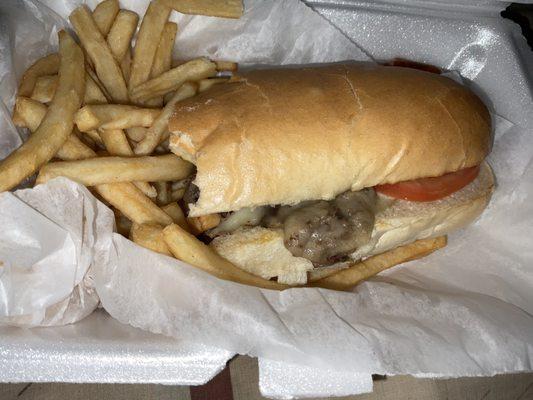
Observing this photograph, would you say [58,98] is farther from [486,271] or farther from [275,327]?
[486,271]

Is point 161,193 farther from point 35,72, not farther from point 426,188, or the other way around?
point 426,188

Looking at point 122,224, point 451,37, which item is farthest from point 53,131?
point 451,37

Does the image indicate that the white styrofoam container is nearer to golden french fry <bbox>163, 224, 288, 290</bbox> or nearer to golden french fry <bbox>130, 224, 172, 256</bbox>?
golden french fry <bbox>163, 224, 288, 290</bbox>

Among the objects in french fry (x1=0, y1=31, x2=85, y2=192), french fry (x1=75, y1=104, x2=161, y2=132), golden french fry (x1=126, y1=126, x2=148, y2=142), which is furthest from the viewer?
golden french fry (x1=126, y1=126, x2=148, y2=142)

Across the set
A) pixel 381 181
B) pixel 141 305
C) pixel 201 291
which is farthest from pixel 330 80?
pixel 141 305

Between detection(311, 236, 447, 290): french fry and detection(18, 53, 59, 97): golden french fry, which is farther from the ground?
detection(18, 53, 59, 97): golden french fry

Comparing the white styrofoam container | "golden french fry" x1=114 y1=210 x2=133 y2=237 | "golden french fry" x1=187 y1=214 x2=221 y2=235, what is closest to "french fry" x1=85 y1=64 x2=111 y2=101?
"golden french fry" x1=114 y1=210 x2=133 y2=237
